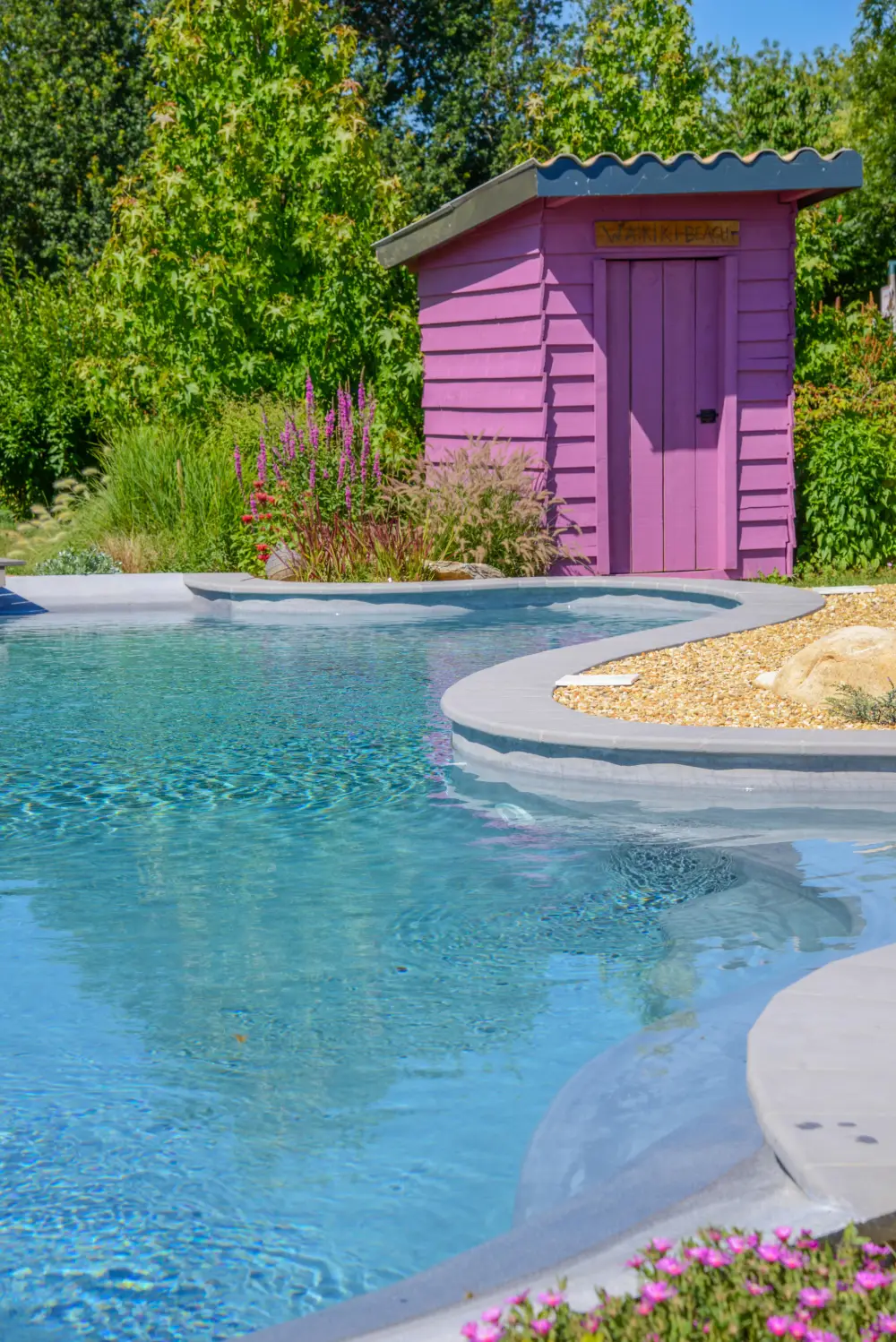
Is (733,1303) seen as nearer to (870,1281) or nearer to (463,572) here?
(870,1281)

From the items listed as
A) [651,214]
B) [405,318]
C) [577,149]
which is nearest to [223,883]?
[651,214]

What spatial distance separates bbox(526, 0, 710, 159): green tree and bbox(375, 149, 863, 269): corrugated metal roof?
233 inches

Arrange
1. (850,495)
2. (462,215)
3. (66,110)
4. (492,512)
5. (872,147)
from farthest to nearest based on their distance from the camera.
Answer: (872,147), (66,110), (850,495), (462,215), (492,512)

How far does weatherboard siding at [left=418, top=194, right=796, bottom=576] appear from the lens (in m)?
12.3

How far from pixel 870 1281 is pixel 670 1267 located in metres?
0.28

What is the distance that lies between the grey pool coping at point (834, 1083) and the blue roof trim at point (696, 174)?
29.9ft

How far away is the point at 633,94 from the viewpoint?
18203 millimetres

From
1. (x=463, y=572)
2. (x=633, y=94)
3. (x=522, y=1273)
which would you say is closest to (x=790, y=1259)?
(x=522, y=1273)

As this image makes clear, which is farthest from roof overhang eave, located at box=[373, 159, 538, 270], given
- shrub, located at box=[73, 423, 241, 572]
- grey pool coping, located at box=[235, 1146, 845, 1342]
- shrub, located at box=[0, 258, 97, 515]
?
grey pool coping, located at box=[235, 1146, 845, 1342]

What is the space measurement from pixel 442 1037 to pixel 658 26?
17.0 meters

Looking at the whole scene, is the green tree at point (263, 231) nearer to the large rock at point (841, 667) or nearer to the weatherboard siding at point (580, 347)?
the weatherboard siding at point (580, 347)

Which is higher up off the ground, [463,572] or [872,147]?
[872,147]

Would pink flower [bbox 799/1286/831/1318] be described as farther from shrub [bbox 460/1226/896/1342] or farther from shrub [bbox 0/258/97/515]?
shrub [bbox 0/258/97/515]

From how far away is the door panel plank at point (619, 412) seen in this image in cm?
1250
